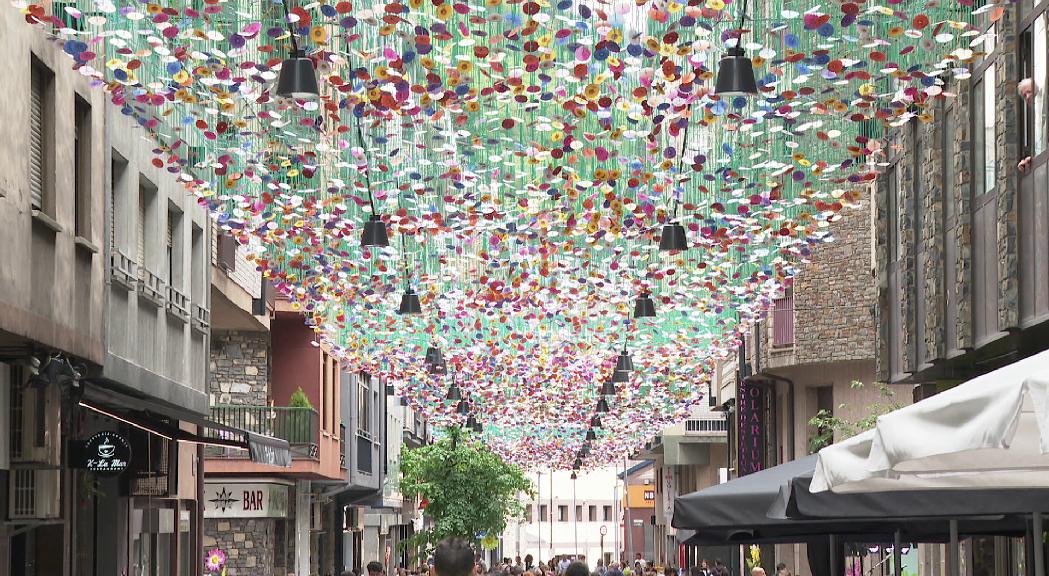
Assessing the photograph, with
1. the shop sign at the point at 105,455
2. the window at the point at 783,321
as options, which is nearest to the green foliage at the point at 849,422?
the window at the point at 783,321

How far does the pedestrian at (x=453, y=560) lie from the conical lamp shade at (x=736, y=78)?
580cm

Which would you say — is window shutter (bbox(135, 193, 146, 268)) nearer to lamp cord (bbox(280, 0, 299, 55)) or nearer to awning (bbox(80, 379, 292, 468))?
awning (bbox(80, 379, 292, 468))

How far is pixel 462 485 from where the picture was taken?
50.9 meters

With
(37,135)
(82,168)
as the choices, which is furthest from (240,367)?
(37,135)

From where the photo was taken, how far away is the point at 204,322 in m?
25.7

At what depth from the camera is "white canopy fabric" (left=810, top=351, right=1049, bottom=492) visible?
6.05 m

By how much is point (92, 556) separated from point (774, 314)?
18944mm

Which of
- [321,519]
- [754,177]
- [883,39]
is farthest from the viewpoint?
[321,519]

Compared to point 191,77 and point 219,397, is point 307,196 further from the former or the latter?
point 219,397

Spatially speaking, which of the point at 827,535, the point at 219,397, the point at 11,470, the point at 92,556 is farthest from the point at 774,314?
the point at 11,470

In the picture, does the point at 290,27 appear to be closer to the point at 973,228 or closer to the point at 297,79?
the point at 297,79

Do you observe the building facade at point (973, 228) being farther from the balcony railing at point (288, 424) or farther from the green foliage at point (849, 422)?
the balcony railing at point (288, 424)

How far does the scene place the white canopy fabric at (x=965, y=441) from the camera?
238 inches

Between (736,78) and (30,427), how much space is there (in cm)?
723
